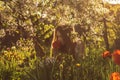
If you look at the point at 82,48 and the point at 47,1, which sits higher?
the point at 47,1

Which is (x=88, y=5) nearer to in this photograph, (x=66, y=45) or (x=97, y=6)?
(x=97, y=6)

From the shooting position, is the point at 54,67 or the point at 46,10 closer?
the point at 54,67

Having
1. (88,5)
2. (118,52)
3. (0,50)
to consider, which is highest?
(88,5)

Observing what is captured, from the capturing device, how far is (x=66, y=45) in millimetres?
8461

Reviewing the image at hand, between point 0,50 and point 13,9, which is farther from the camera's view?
point 0,50

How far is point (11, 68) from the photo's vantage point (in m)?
6.56

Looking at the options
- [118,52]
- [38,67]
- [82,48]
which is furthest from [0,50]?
[118,52]

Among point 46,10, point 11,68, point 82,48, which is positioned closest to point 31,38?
point 46,10

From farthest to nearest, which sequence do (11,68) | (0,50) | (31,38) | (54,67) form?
(0,50)
(31,38)
(11,68)
(54,67)

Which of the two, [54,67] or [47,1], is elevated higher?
[47,1]

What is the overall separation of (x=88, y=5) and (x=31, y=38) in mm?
2231

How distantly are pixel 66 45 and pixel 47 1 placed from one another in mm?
1602

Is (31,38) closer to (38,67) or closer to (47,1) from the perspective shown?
(47,1)

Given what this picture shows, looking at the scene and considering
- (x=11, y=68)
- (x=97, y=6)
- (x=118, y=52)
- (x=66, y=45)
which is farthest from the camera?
(x=97, y=6)
